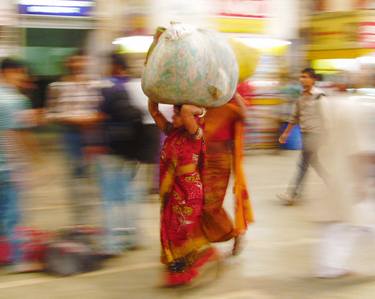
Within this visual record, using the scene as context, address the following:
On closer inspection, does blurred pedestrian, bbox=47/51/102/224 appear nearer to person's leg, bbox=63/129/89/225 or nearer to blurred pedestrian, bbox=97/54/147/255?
person's leg, bbox=63/129/89/225

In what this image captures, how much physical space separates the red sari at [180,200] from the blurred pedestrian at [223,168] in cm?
44

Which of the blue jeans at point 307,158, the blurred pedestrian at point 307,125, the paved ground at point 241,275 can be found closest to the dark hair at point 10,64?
the paved ground at point 241,275

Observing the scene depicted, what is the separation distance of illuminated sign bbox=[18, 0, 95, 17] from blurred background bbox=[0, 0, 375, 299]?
0.8 inches

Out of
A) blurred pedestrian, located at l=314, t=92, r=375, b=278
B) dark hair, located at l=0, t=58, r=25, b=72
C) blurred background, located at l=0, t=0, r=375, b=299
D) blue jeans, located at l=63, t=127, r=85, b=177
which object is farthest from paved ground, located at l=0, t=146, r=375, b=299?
dark hair, located at l=0, t=58, r=25, b=72

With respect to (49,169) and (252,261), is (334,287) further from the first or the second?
(49,169)

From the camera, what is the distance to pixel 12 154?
190 inches

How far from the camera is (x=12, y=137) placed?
15.7 ft

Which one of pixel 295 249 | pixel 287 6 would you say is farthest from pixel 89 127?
pixel 287 6

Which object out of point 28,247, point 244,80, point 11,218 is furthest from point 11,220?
point 244,80

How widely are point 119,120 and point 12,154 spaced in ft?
3.00

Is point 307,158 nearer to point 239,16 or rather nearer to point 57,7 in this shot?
point 239,16

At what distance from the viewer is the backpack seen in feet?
17.3

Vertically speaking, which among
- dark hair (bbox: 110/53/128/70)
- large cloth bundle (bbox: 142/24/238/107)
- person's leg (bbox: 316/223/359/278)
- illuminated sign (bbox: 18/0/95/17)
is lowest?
person's leg (bbox: 316/223/359/278)

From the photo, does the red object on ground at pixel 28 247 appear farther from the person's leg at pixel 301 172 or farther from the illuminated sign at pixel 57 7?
the illuminated sign at pixel 57 7
